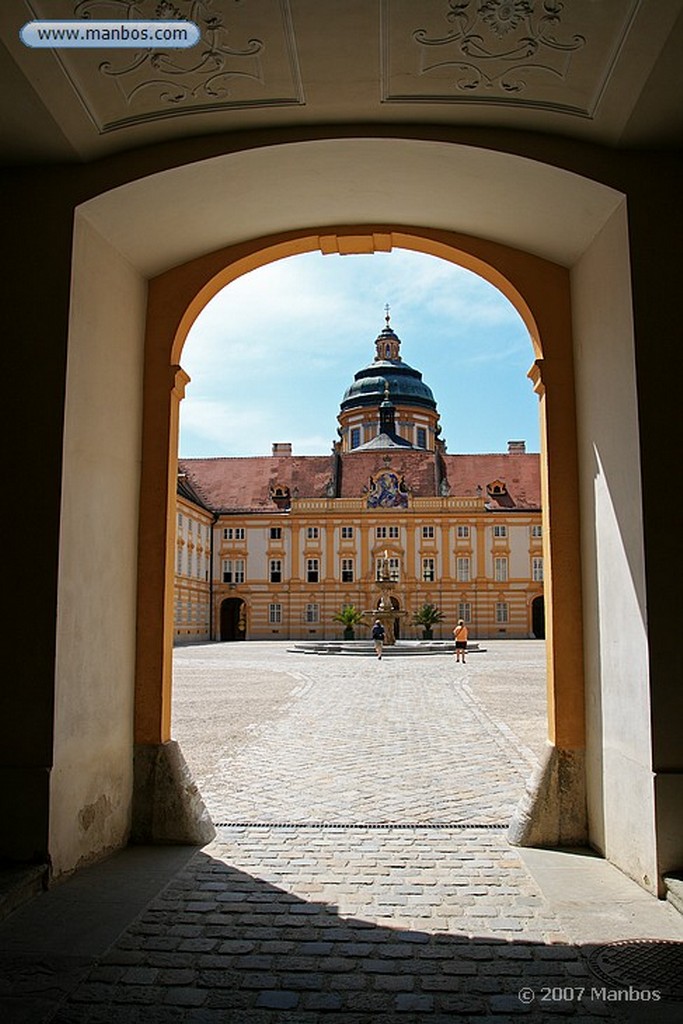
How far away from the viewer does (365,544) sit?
60.4 metres

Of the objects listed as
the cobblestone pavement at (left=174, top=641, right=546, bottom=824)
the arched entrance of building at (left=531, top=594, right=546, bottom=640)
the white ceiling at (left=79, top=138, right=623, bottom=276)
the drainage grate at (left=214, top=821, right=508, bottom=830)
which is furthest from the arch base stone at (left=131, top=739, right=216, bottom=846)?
the arched entrance of building at (left=531, top=594, right=546, bottom=640)

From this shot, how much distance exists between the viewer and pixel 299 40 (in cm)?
449

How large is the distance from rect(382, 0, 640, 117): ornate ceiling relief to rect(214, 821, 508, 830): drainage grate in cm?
501

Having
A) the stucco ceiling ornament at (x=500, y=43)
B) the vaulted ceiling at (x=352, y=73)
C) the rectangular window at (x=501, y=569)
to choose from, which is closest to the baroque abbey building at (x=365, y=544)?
the rectangular window at (x=501, y=569)

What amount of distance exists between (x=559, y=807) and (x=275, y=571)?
5486cm

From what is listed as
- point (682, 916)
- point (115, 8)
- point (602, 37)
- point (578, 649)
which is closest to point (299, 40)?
point (115, 8)

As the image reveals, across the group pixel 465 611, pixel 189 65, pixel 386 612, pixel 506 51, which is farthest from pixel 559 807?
pixel 465 611

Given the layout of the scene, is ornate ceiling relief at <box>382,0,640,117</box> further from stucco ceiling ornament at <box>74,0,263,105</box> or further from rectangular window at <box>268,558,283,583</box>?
rectangular window at <box>268,558,283,583</box>

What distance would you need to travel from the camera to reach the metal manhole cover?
3.88 metres

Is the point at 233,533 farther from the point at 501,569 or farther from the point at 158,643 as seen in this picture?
the point at 158,643

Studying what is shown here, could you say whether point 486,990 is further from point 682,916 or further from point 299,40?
point 299,40

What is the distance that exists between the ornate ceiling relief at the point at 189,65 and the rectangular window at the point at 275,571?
5584 centimetres

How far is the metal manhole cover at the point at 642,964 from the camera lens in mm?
3881

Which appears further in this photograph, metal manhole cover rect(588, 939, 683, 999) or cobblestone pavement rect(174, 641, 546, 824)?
cobblestone pavement rect(174, 641, 546, 824)
